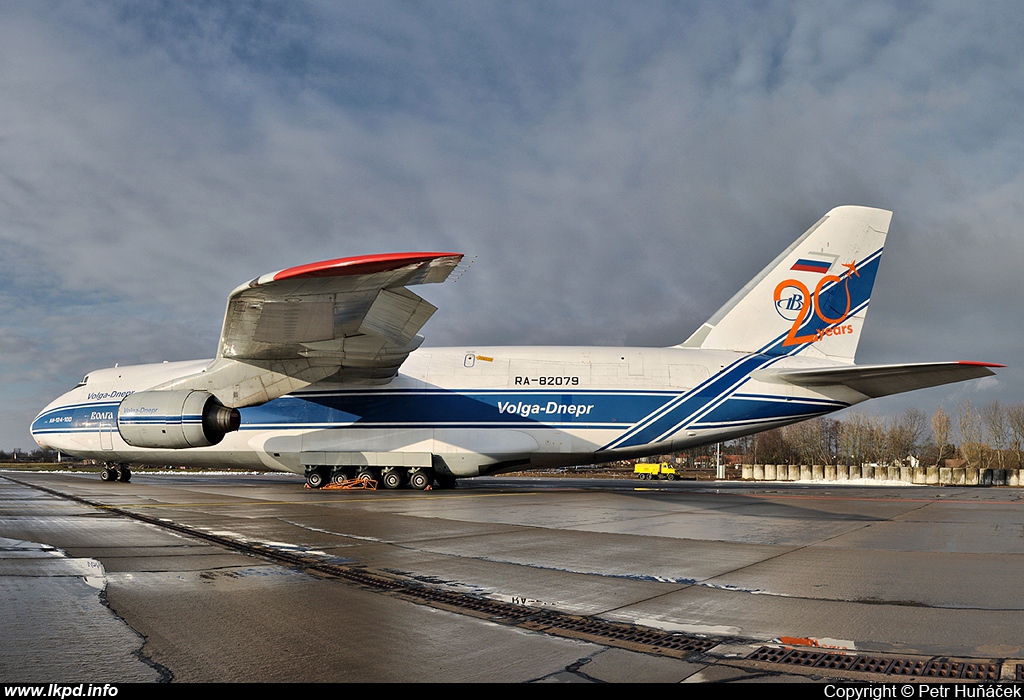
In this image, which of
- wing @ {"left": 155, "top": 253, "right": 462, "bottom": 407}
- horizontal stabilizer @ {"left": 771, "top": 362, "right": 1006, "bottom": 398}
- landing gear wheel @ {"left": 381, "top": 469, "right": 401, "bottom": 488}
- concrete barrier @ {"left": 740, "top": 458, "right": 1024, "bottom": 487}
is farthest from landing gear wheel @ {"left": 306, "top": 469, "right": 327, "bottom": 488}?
concrete barrier @ {"left": 740, "top": 458, "right": 1024, "bottom": 487}

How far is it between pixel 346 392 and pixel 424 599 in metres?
17.2

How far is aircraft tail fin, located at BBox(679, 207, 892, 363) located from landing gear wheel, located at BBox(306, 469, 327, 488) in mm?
14116

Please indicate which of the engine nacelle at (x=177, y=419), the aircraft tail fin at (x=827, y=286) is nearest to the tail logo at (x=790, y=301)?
the aircraft tail fin at (x=827, y=286)

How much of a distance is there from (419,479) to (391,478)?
87cm

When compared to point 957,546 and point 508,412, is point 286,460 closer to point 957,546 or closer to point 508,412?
point 508,412

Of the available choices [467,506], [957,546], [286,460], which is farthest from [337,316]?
[957,546]

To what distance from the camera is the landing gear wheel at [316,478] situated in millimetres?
22053

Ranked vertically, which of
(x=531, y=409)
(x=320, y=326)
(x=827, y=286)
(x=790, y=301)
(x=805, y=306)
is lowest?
(x=531, y=409)

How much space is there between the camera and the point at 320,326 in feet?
47.6

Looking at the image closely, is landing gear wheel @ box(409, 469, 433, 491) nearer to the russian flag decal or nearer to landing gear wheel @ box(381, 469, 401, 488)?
landing gear wheel @ box(381, 469, 401, 488)

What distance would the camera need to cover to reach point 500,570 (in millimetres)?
6785

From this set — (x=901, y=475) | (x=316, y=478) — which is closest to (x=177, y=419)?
(x=316, y=478)

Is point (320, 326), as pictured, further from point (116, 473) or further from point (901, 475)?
point (901, 475)

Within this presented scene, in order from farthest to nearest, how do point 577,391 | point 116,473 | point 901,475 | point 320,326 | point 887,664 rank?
1. point 901,475
2. point 116,473
3. point 577,391
4. point 320,326
5. point 887,664
